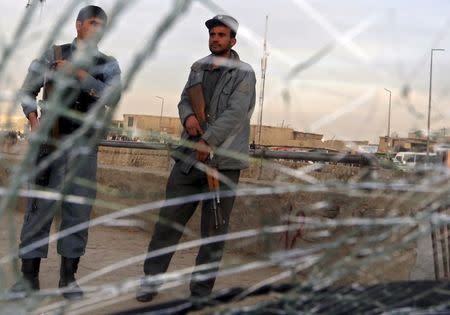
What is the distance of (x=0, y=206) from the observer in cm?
93

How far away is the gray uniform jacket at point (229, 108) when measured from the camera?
3324 mm

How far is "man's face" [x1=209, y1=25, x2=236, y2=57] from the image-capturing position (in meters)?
3.38

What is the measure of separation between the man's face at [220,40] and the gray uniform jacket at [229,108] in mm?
53

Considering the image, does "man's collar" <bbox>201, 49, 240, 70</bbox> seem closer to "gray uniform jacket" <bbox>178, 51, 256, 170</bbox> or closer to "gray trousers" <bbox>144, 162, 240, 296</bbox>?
"gray uniform jacket" <bbox>178, 51, 256, 170</bbox>

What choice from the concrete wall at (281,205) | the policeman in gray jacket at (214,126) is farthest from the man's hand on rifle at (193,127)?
the concrete wall at (281,205)

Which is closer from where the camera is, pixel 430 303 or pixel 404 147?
pixel 430 303

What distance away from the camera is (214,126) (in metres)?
3.29

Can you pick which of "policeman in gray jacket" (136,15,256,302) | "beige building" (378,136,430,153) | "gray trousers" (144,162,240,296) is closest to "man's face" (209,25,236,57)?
"policeman in gray jacket" (136,15,256,302)

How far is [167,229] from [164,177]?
2.59 metres

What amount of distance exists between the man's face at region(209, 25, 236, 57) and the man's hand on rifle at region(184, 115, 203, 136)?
35 centimetres

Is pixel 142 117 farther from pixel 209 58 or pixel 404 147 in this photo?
pixel 209 58

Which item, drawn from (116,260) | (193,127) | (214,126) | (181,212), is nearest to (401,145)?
(214,126)

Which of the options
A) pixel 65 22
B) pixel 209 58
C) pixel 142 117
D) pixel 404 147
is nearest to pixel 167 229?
pixel 209 58

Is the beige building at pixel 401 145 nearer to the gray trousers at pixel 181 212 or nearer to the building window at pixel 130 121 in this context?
the building window at pixel 130 121
